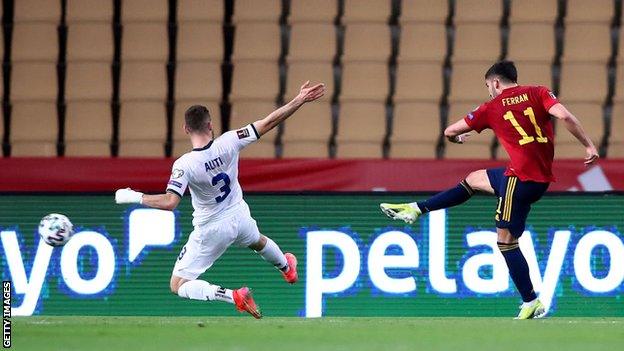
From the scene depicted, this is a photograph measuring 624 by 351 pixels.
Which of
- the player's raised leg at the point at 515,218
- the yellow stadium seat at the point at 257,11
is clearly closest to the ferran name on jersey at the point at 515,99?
the player's raised leg at the point at 515,218

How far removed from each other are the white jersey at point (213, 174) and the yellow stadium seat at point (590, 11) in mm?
5139

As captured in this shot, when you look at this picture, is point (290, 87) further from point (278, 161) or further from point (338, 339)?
point (338, 339)

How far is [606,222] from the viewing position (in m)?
10.2

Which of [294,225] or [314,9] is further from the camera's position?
[314,9]

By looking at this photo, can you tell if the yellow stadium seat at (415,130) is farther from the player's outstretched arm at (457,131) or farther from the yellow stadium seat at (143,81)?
the player's outstretched arm at (457,131)

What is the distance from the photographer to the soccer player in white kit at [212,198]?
863cm

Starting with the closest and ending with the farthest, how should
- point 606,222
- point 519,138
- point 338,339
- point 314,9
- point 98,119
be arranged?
1. point 338,339
2. point 519,138
3. point 606,222
4. point 98,119
5. point 314,9

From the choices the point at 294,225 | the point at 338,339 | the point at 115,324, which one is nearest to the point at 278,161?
the point at 294,225

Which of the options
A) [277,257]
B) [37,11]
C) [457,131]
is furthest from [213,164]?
[37,11]

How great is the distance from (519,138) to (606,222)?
5.74 ft

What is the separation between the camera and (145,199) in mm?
8391

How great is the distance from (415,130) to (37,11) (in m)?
3.66

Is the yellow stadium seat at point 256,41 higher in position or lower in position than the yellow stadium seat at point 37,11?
lower

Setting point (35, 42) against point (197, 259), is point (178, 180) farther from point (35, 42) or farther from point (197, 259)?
point (35, 42)
